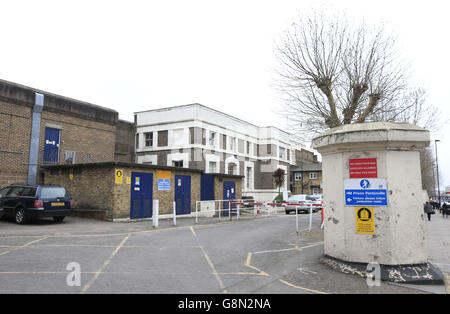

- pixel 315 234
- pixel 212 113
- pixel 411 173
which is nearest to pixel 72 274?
pixel 411 173

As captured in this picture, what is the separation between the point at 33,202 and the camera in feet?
42.4

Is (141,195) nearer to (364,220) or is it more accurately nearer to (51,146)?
(51,146)

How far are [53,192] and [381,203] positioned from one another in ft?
42.2

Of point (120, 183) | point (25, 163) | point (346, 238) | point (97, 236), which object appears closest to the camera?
point (346, 238)

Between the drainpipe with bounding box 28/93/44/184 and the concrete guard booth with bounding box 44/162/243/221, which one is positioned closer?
the concrete guard booth with bounding box 44/162/243/221

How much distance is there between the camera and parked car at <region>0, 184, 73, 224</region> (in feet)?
42.4

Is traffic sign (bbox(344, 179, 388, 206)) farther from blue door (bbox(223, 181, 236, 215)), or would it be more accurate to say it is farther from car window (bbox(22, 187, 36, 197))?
blue door (bbox(223, 181, 236, 215))

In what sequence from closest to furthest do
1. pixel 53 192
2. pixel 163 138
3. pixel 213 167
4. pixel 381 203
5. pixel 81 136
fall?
pixel 381 203
pixel 53 192
pixel 81 136
pixel 163 138
pixel 213 167

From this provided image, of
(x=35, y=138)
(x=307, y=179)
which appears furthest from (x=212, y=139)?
(x=307, y=179)

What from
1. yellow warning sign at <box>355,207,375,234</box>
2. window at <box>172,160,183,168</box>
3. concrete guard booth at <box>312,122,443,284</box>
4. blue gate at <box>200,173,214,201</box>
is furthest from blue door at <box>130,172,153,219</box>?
yellow warning sign at <box>355,207,375,234</box>

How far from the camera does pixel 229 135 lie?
3303 centimetres
